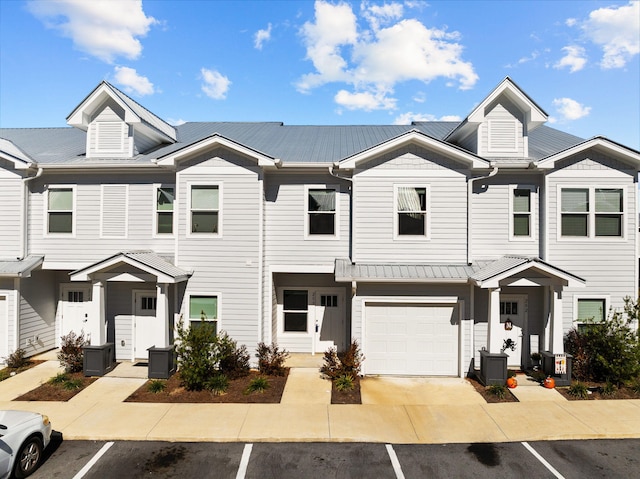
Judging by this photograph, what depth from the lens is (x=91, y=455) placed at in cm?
770

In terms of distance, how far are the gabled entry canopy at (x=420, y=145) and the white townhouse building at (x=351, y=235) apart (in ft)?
0.21

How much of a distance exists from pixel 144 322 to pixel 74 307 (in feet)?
11.1

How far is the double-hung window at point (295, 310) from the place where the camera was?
14469 mm

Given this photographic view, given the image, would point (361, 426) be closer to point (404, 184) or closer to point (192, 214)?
point (404, 184)

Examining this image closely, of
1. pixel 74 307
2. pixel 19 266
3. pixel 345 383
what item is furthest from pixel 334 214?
pixel 19 266

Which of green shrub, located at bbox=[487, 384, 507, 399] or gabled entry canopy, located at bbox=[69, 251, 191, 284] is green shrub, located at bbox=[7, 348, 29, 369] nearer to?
gabled entry canopy, located at bbox=[69, 251, 191, 284]

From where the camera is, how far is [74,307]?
48.2ft

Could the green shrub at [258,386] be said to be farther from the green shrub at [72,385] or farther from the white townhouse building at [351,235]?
the green shrub at [72,385]

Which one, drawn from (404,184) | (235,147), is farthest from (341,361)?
(235,147)

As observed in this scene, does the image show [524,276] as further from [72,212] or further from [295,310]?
[72,212]

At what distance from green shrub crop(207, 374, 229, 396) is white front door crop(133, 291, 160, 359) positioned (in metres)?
3.96

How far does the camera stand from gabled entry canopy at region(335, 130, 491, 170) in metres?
12.0

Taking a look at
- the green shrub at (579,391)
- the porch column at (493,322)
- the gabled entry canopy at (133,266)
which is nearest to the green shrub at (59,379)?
the gabled entry canopy at (133,266)

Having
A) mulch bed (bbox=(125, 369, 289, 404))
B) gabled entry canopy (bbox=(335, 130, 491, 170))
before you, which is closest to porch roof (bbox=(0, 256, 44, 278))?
mulch bed (bbox=(125, 369, 289, 404))
